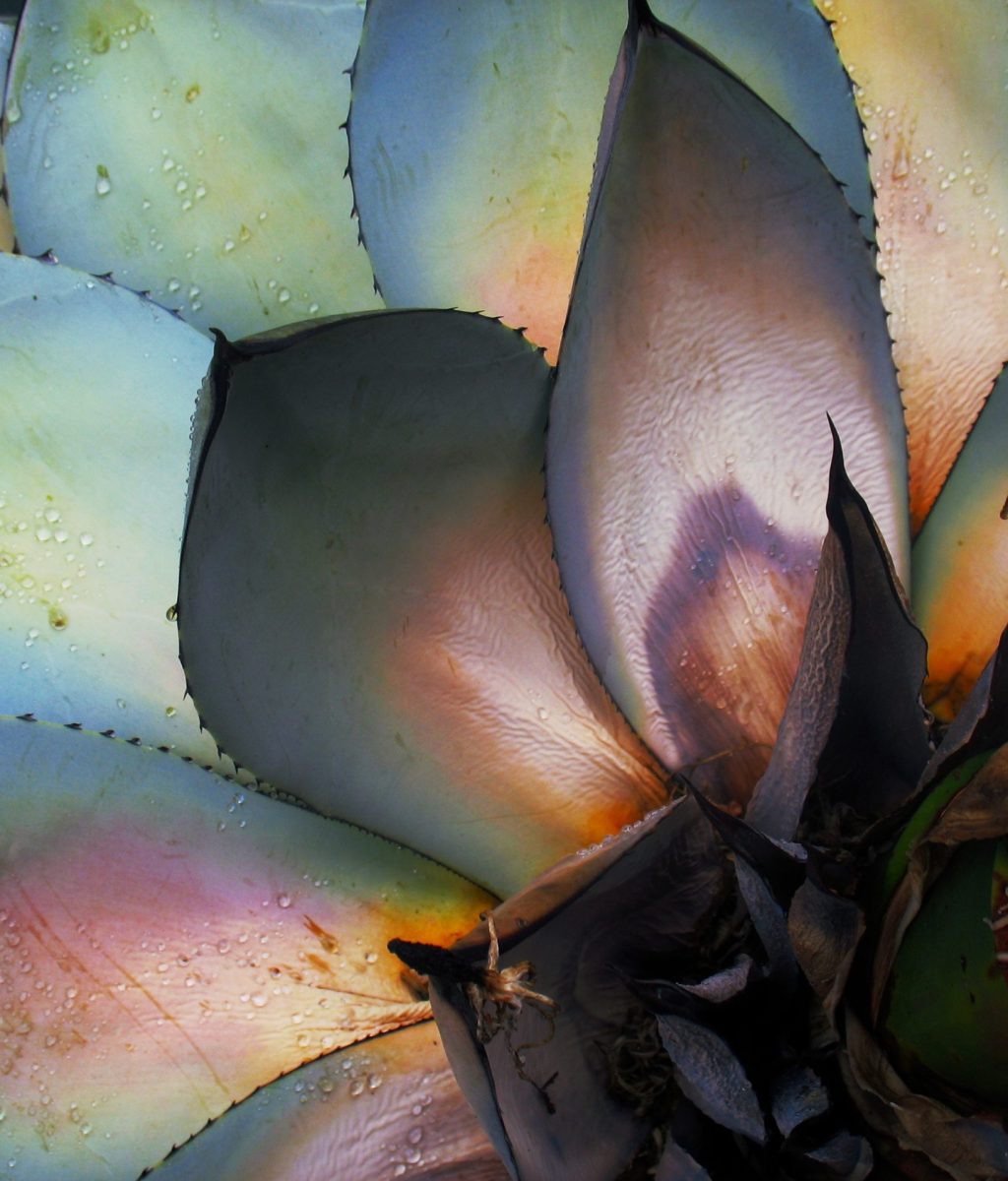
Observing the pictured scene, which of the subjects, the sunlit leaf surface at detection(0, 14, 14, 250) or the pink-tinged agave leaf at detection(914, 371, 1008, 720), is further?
the sunlit leaf surface at detection(0, 14, 14, 250)

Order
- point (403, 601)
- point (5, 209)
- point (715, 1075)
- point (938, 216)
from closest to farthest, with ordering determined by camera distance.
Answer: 1. point (715, 1075)
2. point (403, 601)
3. point (938, 216)
4. point (5, 209)

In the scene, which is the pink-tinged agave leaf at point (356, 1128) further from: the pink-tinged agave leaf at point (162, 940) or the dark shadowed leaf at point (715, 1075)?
the dark shadowed leaf at point (715, 1075)

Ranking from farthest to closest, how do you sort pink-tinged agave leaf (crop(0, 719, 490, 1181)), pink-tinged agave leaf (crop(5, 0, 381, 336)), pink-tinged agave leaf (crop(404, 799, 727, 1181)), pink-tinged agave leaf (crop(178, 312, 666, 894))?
1. pink-tinged agave leaf (crop(5, 0, 381, 336))
2. pink-tinged agave leaf (crop(0, 719, 490, 1181))
3. pink-tinged agave leaf (crop(178, 312, 666, 894))
4. pink-tinged agave leaf (crop(404, 799, 727, 1181))

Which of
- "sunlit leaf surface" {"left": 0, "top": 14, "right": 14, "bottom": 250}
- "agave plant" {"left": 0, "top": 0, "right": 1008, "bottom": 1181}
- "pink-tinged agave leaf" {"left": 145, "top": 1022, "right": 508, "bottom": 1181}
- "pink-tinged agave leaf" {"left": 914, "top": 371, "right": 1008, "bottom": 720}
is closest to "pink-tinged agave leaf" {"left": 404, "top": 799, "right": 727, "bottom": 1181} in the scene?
"agave plant" {"left": 0, "top": 0, "right": 1008, "bottom": 1181}

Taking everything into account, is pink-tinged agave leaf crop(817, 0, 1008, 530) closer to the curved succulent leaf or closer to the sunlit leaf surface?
the curved succulent leaf

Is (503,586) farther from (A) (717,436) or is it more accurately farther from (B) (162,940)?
(B) (162,940)

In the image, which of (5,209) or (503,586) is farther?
(5,209)

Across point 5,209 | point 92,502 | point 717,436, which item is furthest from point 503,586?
point 5,209

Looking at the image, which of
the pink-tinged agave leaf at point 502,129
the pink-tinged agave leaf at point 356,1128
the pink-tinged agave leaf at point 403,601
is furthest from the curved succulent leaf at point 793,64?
the pink-tinged agave leaf at point 356,1128
